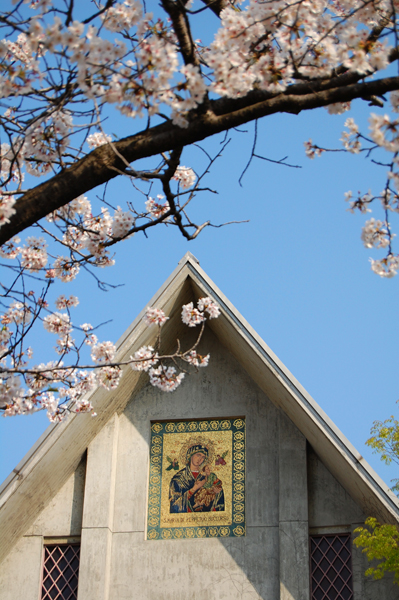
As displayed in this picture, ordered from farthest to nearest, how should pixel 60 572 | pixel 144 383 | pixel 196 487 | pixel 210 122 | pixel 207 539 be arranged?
pixel 144 383 → pixel 196 487 → pixel 60 572 → pixel 207 539 → pixel 210 122

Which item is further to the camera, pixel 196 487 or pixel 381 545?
pixel 196 487

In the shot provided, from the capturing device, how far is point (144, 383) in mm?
11867

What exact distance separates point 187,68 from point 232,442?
732 cm

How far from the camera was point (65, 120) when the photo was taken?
5.95 m

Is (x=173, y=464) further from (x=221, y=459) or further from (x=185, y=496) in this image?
(x=221, y=459)

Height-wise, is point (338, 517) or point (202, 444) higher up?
point (202, 444)

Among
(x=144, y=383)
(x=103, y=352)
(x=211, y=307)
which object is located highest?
(x=144, y=383)

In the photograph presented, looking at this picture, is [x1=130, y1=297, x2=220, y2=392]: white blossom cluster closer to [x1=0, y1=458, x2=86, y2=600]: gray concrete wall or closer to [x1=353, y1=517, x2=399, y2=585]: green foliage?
[x1=353, y1=517, x2=399, y2=585]: green foliage

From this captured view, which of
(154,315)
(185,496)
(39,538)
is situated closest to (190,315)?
(154,315)

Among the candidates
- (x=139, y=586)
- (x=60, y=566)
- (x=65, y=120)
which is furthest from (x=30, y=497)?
(x=65, y=120)

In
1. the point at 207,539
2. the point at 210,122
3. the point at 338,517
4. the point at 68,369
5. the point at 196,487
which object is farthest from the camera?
the point at 196,487

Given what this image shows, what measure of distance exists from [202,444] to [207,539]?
1363mm

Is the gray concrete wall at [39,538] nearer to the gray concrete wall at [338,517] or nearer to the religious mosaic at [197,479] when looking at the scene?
the religious mosaic at [197,479]

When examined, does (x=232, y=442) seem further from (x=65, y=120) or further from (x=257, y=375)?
(x=65, y=120)
